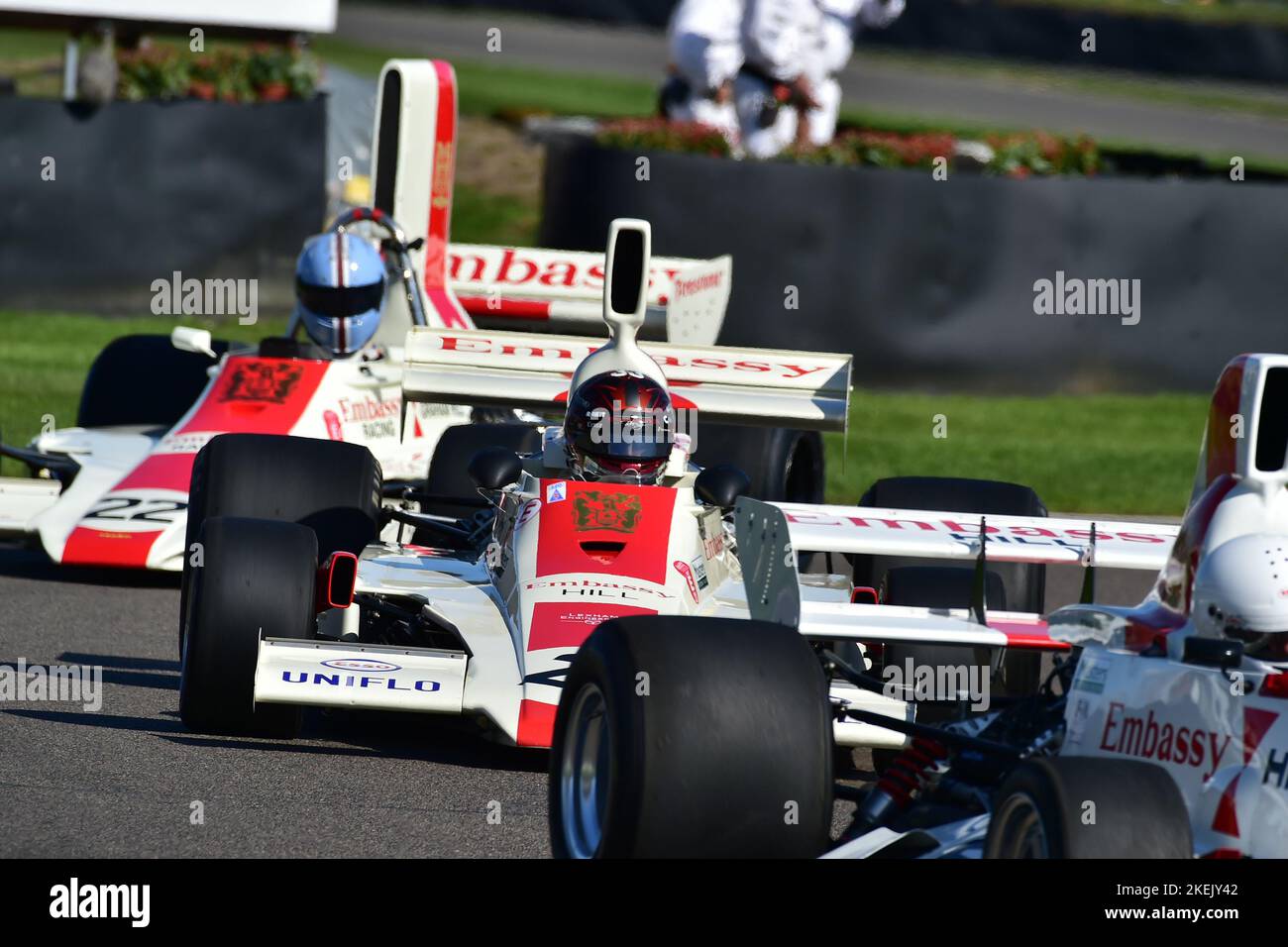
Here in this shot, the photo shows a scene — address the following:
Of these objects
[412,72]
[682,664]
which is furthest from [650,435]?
[412,72]

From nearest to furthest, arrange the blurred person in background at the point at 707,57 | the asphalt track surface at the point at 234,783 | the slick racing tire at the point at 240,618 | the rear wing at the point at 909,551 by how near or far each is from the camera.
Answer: the rear wing at the point at 909,551 < the asphalt track surface at the point at 234,783 < the slick racing tire at the point at 240,618 < the blurred person in background at the point at 707,57

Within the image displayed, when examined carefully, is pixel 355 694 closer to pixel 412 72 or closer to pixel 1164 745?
pixel 1164 745

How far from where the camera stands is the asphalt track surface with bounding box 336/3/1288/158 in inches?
1247

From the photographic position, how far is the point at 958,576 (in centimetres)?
741

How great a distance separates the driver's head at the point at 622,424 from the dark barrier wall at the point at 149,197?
10744mm

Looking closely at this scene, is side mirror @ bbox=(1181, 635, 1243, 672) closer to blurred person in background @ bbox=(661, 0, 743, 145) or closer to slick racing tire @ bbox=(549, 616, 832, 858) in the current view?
slick racing tire @ bbox=(549, 616, 832, 858)

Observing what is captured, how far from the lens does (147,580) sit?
10.6 m

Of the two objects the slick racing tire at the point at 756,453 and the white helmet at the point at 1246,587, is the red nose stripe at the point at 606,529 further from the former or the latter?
the slick racing tire at the point at 756,453

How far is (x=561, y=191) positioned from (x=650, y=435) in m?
10.2

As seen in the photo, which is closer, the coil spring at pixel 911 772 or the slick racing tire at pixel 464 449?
the coil spring at pixel 911 772

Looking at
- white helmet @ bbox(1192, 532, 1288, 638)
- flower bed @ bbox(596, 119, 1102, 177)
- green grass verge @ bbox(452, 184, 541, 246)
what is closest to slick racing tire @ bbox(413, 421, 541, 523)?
white helmet @ bbox(1192, 532, 1288, 638)

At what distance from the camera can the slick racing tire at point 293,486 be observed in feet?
27.1

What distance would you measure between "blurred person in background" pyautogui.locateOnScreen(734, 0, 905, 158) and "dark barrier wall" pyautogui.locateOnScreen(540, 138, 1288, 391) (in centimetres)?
637
